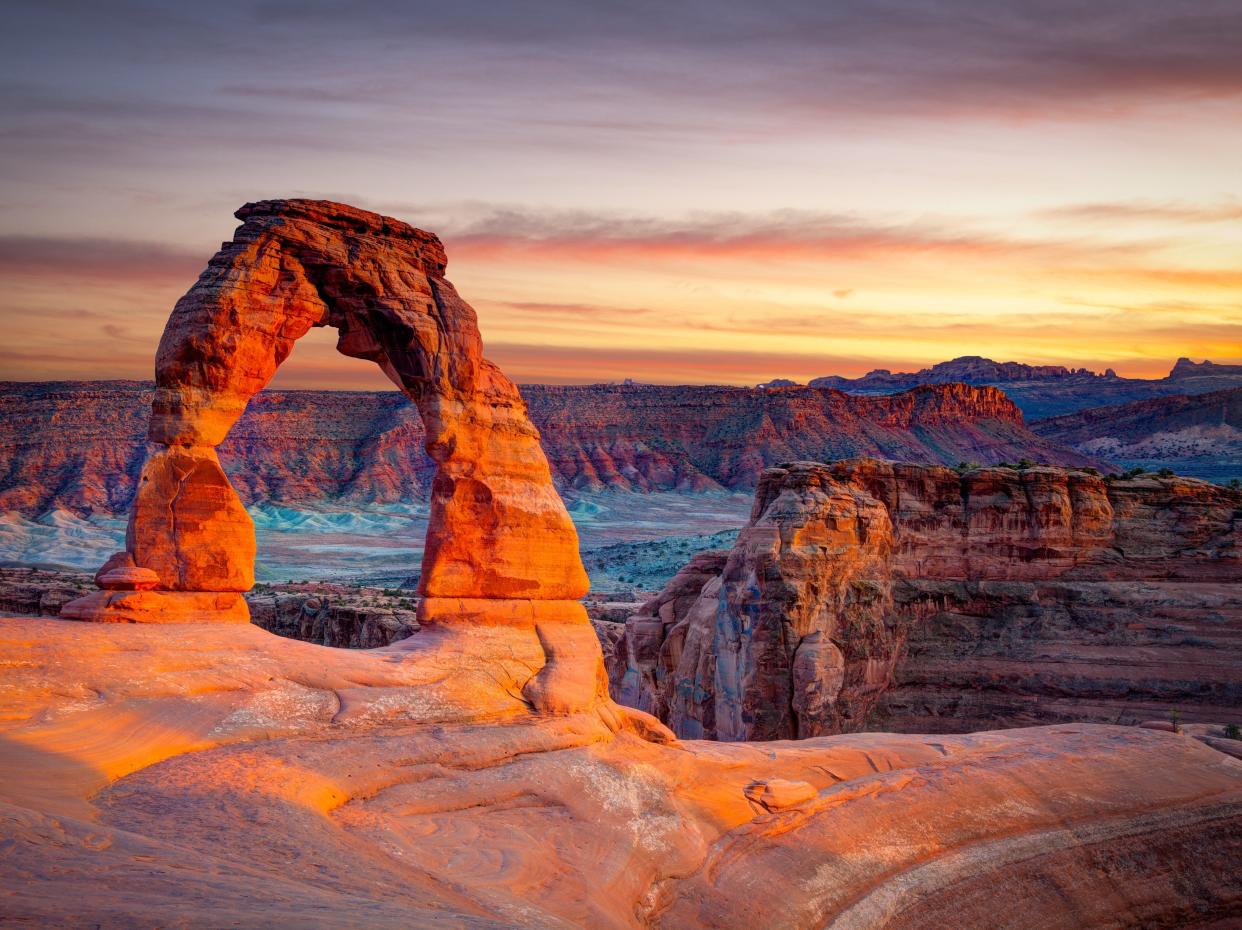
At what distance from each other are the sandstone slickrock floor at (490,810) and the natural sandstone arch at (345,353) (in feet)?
3.45

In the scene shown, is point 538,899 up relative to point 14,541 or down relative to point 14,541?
up

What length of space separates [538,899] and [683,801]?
4.58 meters

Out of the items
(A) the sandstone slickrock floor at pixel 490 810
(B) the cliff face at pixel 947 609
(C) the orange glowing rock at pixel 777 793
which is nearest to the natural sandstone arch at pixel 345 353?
(A) the sandstone slickrock floor at pixel 490 810

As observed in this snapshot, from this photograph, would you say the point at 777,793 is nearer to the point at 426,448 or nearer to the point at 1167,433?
the point at 426,448

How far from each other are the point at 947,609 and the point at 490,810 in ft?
75.5

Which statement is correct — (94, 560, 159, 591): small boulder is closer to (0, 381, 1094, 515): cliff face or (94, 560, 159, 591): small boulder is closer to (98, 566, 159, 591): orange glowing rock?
(98, 566, 159, 591): orange glowing rock

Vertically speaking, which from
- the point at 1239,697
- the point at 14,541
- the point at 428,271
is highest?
the point at 428,271

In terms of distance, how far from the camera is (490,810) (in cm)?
1483

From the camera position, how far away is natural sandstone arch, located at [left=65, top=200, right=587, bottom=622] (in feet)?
A: 55.1

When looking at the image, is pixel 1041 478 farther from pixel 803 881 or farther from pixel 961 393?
pixel 961 393

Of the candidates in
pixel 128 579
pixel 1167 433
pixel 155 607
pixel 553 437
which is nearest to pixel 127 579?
pixel 128 579

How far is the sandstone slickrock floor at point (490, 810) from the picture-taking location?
9953 millimetres

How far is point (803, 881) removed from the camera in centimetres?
1644

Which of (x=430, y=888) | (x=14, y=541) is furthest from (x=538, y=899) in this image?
(x=14, y=541)
